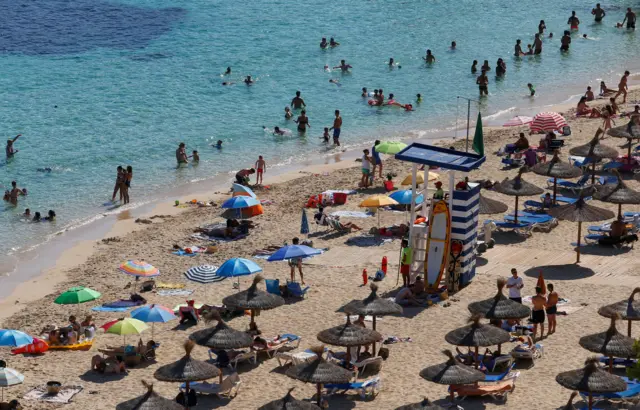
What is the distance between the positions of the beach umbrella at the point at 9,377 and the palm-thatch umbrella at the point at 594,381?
349 inches

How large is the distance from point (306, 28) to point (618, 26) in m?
16.0

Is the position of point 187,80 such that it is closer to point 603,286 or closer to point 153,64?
point 153,64

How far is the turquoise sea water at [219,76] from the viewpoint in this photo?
134 feet

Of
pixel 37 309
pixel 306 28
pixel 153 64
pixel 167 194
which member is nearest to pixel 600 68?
pixel 306 28

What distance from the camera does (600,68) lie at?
182 ft

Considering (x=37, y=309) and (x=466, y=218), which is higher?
(x=466, y=218)

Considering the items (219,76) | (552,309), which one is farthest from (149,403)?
(219,76)

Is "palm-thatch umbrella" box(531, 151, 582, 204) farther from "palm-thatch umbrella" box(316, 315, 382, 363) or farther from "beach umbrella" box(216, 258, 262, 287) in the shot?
"palm-thatch umbrella" box(316, 315, 382, 363)

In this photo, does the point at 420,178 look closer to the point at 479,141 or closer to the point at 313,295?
the point at 479,141

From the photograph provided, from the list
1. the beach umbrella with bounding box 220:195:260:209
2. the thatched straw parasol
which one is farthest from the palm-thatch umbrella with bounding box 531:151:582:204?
the thatched straw parasol

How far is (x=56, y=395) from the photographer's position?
21.4 metres

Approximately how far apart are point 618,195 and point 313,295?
727 cm

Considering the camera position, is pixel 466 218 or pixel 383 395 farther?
pixel 466 218

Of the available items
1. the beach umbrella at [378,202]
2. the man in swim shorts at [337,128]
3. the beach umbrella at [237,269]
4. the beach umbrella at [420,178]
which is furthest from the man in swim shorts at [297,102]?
the beach umbrella at [237,269]
